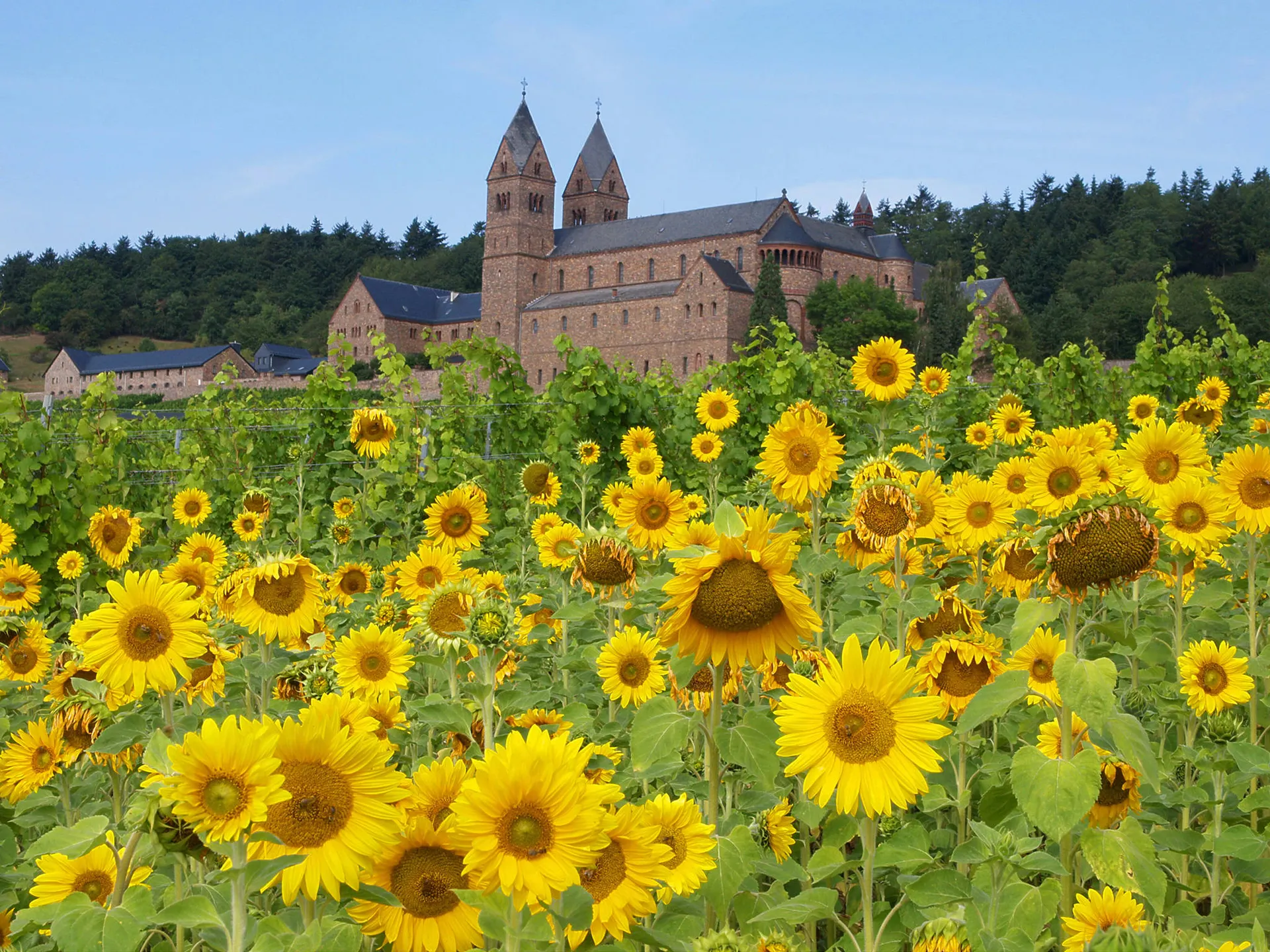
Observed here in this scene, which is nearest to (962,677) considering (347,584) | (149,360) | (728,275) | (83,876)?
(83,876)

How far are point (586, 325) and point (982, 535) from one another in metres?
59.1

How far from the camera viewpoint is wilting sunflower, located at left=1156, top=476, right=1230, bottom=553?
2361 mm

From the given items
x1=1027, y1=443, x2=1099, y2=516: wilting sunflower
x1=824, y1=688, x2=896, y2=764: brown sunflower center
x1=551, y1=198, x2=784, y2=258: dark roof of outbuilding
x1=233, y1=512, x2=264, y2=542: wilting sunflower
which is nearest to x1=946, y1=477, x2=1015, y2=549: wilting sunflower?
x1=1027, y1=443, x2=1099, y2=516: wilting sunflower

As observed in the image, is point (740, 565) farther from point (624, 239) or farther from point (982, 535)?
point (624, 239)

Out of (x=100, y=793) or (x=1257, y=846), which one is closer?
(x=1257, y=846)

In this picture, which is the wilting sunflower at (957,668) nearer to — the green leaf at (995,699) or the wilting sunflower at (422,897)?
the green leaf at (995,699)

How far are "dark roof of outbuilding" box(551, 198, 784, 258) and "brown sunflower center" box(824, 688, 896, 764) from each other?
2395 inches

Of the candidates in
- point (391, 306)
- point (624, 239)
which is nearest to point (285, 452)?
point (624, 239)

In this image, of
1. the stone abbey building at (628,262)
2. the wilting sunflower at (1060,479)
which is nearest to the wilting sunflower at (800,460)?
the wilting sunflower at (1060,479)

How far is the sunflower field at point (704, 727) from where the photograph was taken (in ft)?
3.68

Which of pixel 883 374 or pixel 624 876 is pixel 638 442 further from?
pixel 624 876

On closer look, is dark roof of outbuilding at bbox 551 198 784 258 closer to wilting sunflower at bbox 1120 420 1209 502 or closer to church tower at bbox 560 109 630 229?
church tower at bbox 560 109 630 229

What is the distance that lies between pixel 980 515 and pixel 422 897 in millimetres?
1959

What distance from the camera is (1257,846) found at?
181 cm
